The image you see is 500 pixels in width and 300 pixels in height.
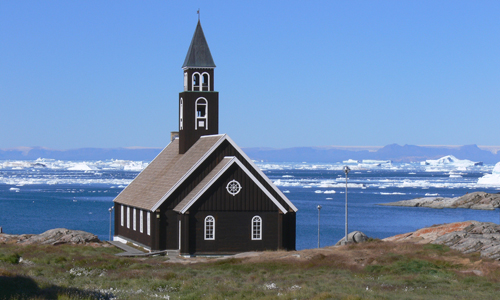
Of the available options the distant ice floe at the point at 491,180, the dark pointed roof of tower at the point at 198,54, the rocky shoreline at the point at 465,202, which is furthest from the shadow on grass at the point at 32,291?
the distant ice floe at the point at 491,180

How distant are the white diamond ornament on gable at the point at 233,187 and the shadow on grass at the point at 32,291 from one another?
50.9 ft

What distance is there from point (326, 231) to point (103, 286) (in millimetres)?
53498

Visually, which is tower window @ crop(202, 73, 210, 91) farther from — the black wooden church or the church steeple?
the black wooden church

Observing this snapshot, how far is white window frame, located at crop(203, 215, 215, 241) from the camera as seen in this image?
35750 millimetres

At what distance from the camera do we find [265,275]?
27906 mm

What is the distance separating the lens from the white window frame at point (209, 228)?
Result: 35.8 meters

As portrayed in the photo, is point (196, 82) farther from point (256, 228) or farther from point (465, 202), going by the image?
point (465, 202)

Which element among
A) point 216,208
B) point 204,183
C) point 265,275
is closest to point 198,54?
point 204,183

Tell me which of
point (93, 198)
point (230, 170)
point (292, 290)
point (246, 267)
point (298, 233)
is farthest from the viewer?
point (93, 198)

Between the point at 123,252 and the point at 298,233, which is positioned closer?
the point at 123,252

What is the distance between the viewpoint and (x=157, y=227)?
119 ft

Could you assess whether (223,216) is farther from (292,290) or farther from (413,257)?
(292,290)

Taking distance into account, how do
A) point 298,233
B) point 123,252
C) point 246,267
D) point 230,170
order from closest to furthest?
point 246,267
point 230,170
point 123,252
point 298,233

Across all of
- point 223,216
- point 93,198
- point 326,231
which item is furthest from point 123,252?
point 93,198
